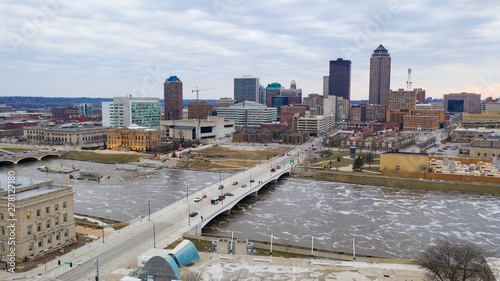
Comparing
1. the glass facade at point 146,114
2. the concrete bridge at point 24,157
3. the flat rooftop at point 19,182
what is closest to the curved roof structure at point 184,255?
the flat rooftop at point 19,182

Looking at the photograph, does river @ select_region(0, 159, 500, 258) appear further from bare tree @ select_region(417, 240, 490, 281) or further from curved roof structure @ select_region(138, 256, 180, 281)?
curved roof structure @ select_region(138, 256, 180, 281)

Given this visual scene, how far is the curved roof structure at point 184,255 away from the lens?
113ft

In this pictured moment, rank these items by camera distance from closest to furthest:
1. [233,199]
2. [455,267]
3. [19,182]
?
[455,267] → [19,182] → [233,199]

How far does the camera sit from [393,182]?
7944 cm

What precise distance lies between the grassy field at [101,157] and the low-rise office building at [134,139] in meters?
11.1

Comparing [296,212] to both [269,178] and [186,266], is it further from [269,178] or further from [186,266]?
[186,266]

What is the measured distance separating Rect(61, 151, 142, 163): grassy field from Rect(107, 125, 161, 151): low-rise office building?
11070mm

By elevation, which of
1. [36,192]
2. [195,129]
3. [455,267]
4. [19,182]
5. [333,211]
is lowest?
[333,211]

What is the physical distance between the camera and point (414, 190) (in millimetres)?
76062

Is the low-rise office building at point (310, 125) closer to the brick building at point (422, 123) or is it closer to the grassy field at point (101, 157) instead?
the brick building at point (422, 123)

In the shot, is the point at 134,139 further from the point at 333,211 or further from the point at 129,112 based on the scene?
the point at 333,211

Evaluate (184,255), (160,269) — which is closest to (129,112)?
(184,255)

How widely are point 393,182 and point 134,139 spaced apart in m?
83.3

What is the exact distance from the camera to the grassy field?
110062 millimetres
